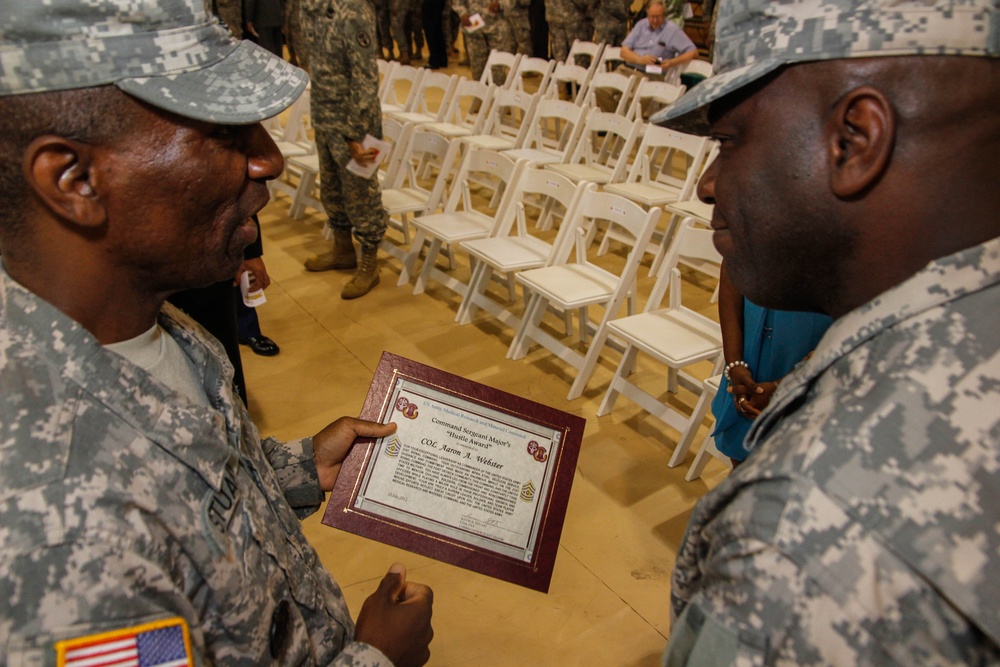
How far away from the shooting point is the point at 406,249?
5.44 m

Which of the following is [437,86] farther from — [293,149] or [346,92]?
[346,92]

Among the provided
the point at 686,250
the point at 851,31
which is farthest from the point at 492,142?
the point at 851,31

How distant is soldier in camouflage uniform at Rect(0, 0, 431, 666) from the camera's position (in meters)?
0.74

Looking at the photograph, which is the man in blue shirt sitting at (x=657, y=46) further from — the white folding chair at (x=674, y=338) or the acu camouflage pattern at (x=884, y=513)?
the acu camouflage pattern at (x=884, y=513)

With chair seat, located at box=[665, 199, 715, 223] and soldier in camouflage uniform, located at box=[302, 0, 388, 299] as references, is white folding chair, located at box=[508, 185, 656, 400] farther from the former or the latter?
soldier in camouflage uniform, located at box=[302, 0, 388, 299]

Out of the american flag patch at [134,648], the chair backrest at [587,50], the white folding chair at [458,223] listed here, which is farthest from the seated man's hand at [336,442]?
the chair backrest at [587,50]

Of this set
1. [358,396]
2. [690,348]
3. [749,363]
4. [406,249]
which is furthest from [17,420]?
[406,249]

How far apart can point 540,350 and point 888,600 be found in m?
3.62

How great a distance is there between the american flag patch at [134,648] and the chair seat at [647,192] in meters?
4.62

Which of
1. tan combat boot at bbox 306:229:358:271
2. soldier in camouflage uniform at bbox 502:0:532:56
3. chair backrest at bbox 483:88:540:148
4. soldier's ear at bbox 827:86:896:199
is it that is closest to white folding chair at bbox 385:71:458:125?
chair backrest at bbox 483:88:540:148

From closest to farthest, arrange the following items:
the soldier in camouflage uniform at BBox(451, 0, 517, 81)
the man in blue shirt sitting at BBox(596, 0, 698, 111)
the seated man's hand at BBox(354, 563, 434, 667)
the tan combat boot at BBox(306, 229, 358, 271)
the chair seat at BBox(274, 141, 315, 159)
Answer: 1. the seated man's hand at BBox(354, 563, 434, 667)
2. the tan combat boot at BBox(306, 229, 358, 271)
3. the chair seat at BBox(274, 141, 315, 159)
4. the man in blue shirt sitting at BBox(596, 0, 698, 111)
5. the soldier in camouflage uniform at BBox(451, 0, 517, 81)

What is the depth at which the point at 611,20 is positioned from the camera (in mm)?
8883

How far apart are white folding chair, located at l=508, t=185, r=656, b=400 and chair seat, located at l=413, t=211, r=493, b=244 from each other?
64 centimetres

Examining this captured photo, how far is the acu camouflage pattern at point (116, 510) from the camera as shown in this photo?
2.36ft
